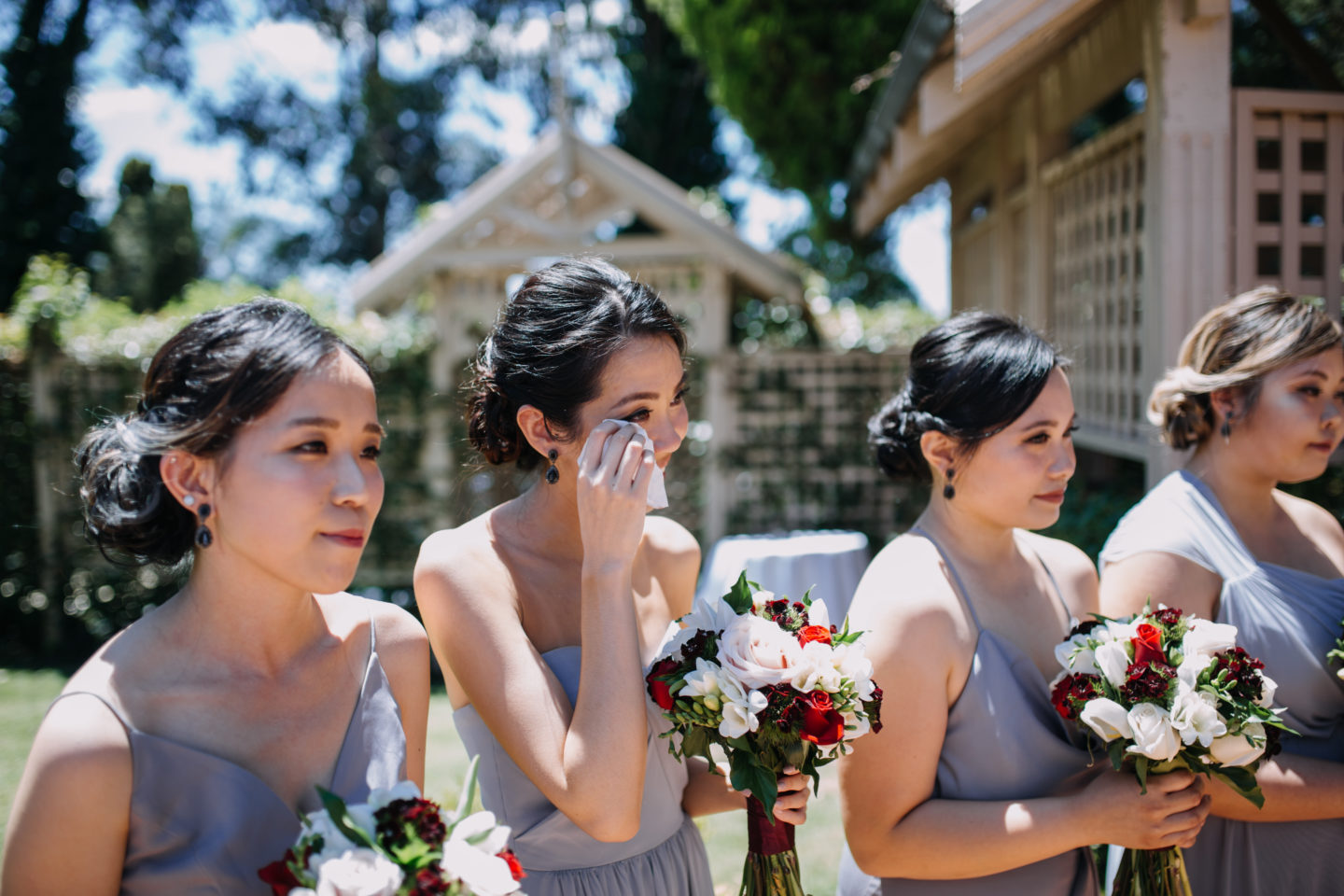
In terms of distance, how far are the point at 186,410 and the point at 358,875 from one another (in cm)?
87

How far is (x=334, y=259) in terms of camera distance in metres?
31.9

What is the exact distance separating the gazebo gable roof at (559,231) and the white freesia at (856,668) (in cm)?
734

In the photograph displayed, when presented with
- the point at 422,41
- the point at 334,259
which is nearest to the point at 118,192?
the point at 334,259

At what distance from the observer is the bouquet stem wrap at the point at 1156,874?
7.02 feet

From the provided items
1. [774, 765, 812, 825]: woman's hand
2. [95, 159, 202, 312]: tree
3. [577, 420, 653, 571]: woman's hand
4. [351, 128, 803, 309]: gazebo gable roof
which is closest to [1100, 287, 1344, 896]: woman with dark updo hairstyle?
→ [774, 765, 812, 825]: woman's hand

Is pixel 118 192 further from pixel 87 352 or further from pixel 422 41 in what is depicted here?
pixel 87 352

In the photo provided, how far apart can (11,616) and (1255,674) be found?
10395 mm

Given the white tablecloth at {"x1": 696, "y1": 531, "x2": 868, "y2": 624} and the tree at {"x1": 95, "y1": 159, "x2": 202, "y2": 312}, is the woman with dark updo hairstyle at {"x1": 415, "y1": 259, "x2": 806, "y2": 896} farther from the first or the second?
the tree at {"x1": 95, "y1": 159, "x2": 202, "y2": 312}

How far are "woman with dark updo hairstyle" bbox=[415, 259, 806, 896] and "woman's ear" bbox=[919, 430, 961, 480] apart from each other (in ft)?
2.23

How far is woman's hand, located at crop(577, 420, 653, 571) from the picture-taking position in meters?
2.02

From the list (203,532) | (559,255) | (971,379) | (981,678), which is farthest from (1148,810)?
(559,255)

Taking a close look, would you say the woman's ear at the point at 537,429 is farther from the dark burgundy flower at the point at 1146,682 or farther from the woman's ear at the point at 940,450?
the dark burgundy flower at the point at 1146,682

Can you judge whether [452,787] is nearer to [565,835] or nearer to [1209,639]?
[565,835]

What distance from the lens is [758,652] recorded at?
193 centimetres
